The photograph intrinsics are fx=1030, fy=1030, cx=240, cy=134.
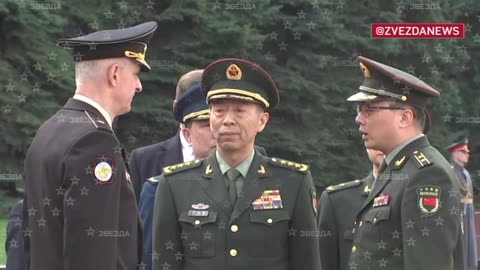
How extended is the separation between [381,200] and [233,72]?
92 centimetres

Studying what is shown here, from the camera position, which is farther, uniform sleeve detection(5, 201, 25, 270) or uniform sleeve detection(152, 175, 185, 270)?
uniform sleeve detection(5, 201, 25, 270)

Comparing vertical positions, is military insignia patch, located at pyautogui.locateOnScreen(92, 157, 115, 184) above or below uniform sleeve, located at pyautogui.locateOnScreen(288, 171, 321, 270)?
above

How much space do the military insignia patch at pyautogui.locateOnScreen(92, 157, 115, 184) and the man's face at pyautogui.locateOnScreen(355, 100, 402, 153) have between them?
1427 mm

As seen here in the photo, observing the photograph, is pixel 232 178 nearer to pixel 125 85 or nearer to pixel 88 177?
pixel 125 85

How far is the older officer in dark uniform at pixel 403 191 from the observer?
449 centimetres

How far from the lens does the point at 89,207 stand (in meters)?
3.99

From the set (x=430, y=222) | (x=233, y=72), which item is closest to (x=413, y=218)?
(x=430, y=222)

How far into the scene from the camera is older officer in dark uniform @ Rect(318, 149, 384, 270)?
565cm

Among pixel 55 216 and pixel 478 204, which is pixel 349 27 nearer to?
pixel 478 204

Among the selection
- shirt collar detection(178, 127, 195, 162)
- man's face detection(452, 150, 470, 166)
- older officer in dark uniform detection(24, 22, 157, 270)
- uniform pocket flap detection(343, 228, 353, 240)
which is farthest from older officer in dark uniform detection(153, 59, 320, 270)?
man's face detection(452, 150, 470, 166)

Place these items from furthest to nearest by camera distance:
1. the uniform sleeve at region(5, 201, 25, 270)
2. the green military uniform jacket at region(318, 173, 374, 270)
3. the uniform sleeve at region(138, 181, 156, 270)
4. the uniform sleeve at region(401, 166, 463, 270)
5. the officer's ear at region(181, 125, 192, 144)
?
the green military uniform jacket at region(318, 173, 374, 270) < the officer's ear at region(181, 125, 192, 144) < the uniform sleeve at region(5, 201, 25, 270) < the uniform sleeve at region(138, 181, 156, 270) < the uniform sleeve at region(401, 166, 463, 270)

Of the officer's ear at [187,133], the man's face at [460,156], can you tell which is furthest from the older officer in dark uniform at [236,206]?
the man's face at [460,156]

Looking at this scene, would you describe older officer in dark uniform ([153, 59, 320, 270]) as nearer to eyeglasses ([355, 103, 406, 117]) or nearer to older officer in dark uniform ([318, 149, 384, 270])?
eyeglasses ([355, 103, 406, 117])

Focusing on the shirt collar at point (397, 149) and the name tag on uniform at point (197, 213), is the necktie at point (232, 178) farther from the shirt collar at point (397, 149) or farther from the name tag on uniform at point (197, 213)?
the shirt collar at point (397, 149)
